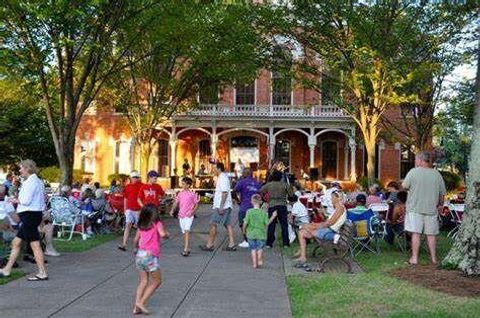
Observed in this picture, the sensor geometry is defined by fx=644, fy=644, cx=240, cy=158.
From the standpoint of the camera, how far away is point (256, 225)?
423 inches

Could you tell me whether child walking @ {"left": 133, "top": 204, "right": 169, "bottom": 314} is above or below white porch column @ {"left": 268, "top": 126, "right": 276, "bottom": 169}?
below

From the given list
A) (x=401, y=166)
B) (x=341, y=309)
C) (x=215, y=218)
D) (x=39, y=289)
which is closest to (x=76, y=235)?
(x=215, y=218)

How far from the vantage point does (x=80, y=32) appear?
1647cm

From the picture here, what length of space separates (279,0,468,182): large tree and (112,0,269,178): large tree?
63.3 inches

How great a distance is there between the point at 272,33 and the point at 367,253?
11316mm

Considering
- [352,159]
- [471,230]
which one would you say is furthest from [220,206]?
[352,159]

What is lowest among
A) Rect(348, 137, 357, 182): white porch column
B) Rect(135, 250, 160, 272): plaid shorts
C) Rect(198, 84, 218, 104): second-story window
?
Rect(135, 250, 160, 272): plaid shorts

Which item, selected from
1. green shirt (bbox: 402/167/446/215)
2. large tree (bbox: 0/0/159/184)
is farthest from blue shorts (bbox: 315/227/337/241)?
large tree (bbox: 0/0/159/184)

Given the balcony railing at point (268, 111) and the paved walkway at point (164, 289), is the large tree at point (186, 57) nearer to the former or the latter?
the balcony railing at point (268, 111)

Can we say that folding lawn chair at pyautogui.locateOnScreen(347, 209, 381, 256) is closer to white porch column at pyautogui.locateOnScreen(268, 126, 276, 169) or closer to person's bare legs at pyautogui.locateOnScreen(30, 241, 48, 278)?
person's bare legs at pyautogui.locateOnScreen(30, 241, 48, 278)

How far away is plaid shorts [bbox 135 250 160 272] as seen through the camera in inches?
283

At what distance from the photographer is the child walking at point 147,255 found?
7.16 meters

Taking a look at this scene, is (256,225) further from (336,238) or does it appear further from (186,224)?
(186,224)

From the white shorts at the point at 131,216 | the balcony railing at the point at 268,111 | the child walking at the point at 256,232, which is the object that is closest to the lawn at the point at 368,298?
the child walking at the point at 256,232
